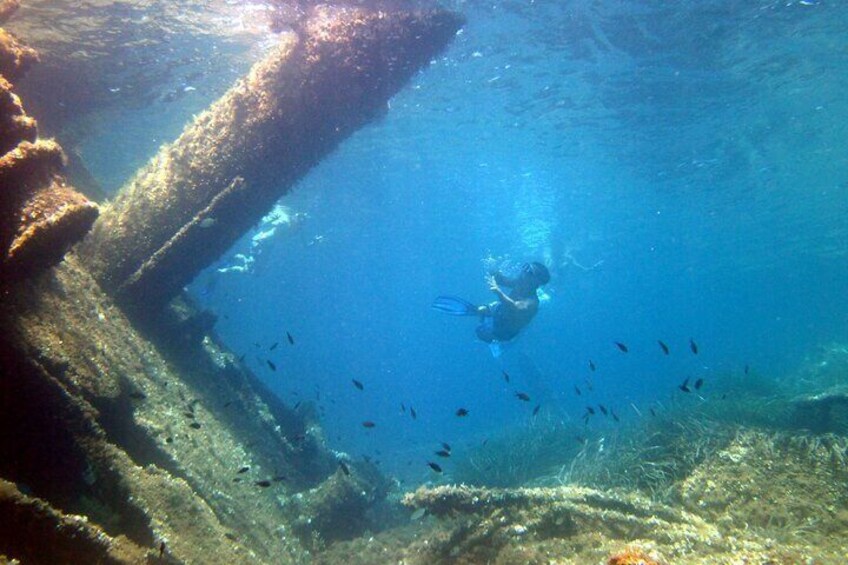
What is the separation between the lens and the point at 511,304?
12203mm

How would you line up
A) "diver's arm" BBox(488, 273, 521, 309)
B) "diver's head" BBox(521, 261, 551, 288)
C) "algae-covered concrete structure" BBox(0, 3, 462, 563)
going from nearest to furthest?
"algae-covered concrete structure" BBox(0, 3, 462, 563) → "diver's head" BBox(521, 261, 551, 288) → "diver's arm" BBox(488, 273, 521, 309)

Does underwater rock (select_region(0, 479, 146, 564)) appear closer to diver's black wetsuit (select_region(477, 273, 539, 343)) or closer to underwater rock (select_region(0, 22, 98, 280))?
underwater rock (select_region(0, 22, 98, 280))

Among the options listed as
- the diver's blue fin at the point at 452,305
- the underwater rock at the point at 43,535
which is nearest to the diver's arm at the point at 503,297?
the diver's blue fin at the point at 452,305

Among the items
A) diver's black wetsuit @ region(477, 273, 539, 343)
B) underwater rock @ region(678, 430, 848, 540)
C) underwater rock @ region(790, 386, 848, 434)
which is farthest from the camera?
diver's black wetsuit @ region(477, 273, 539, 343)

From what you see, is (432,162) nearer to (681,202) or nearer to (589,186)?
(589,186)

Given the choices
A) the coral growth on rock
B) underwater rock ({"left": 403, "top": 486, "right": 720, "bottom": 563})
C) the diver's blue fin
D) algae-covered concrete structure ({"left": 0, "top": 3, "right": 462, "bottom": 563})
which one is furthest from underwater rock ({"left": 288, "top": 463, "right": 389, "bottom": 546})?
the coral growth on rock

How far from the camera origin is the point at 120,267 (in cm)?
892

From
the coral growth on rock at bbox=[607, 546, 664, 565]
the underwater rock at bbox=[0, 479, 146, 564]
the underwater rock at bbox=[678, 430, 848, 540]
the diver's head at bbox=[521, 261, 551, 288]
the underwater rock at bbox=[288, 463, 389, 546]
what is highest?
the underwater rock at bbox=[0, 479, 146, 564]

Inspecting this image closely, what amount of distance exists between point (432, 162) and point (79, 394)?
87.5 feet

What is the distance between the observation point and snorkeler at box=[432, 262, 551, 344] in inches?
477

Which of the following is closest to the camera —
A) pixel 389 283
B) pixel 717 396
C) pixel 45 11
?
pixel 45 11

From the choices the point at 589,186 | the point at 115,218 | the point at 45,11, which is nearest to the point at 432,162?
the point at 589,186

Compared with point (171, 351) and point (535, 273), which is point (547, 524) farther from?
point (171, 351)

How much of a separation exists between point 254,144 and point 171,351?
4.82 meters
